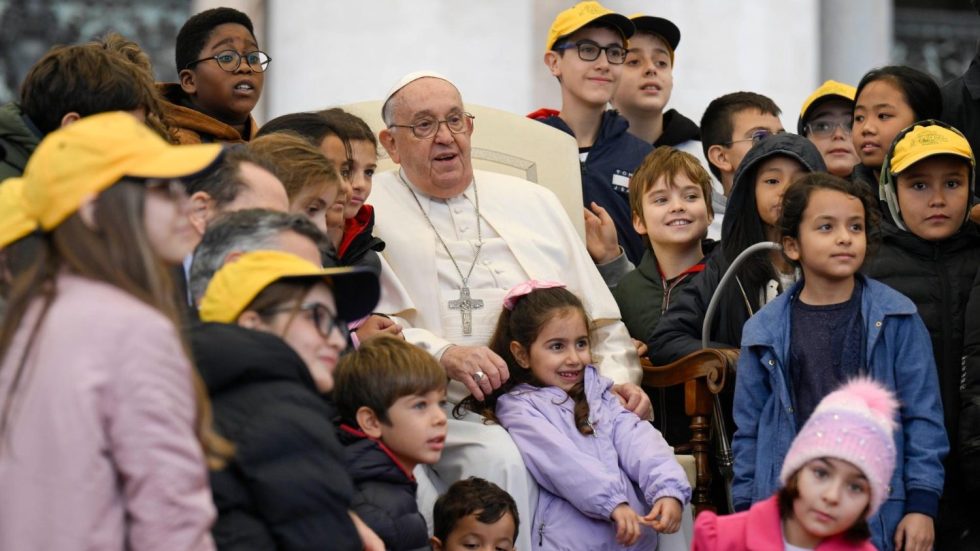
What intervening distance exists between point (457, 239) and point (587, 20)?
1402mm

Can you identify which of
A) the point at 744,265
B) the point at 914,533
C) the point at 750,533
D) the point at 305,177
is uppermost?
the point at 305,177

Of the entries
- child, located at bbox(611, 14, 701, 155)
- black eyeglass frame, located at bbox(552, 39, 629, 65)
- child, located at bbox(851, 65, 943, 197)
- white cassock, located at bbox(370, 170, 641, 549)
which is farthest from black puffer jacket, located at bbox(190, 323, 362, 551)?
child, located at bbox(611, 14, 701, 155)

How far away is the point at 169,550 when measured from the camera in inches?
125

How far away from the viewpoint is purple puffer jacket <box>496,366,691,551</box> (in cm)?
550

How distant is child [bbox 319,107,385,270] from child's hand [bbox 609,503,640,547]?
1108 millimetres

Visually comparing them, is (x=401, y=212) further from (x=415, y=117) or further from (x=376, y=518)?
(x=376, y=518)

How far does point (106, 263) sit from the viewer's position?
10.8ft

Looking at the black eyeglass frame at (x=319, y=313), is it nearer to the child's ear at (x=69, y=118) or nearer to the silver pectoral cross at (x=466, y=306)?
the child's ear at (x=69, y=118)

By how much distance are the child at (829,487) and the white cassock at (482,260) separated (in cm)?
133

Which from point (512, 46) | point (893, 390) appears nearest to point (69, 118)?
point (893, 390)

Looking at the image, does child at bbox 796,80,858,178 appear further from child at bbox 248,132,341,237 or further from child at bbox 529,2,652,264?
child at bbox 248,132,341,237

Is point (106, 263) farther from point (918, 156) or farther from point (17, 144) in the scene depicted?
point (918, 156)

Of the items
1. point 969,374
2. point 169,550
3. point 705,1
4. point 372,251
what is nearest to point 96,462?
point 169,550

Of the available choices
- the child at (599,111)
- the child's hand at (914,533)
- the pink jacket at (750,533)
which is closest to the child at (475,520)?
the pink jacket at (750,533)
